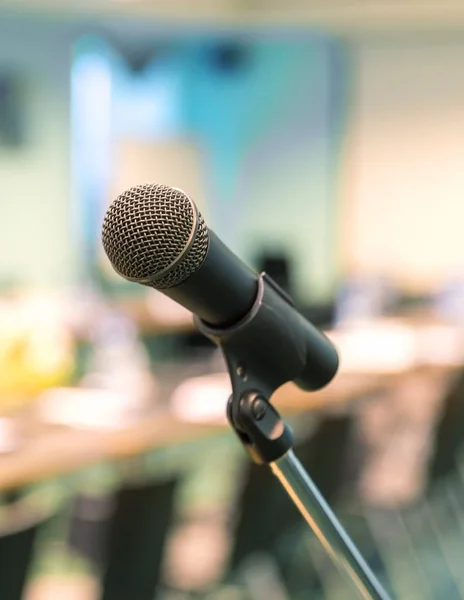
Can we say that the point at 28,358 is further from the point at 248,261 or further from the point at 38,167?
the point at 38,167

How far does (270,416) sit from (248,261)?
2072mm

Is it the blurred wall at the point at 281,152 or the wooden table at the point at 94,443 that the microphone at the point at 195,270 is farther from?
the blurred wall at the point at 281,152

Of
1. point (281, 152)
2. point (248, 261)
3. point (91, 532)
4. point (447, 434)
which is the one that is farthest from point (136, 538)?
point (281, 152)

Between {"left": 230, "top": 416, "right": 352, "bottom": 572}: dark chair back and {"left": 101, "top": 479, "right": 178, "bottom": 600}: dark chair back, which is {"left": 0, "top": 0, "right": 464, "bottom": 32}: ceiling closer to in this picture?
{"left": 230, "top": 416, "right": 352, "bottom": 572}: dark chair back

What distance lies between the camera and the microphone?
82 centimetres

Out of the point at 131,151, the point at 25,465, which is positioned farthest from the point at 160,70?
the point at 25,465

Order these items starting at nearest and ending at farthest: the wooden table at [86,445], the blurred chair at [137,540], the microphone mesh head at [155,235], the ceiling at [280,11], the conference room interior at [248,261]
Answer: the microphone mesh head at [155,235]
the blurred chair at [137,540]
the wooden table at [86,445]
the conference room interior at [248,261]
the ceiling at [280,11]

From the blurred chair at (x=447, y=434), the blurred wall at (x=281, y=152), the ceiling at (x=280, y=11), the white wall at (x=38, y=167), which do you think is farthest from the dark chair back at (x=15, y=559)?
the blurred wall at (x=281, y=152)

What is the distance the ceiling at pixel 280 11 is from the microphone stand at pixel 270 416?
5990mm

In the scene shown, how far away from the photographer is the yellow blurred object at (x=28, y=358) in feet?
11.6

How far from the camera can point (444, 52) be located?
780 cm

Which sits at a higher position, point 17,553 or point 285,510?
point 17,553

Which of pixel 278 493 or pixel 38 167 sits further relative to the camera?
pixel 38 167

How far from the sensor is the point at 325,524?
2.99 ft
